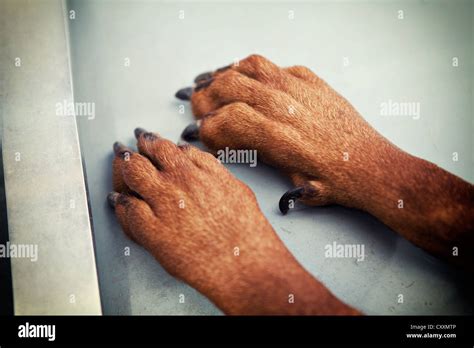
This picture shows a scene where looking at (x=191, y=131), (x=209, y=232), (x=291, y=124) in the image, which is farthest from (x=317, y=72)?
(x=209, y=232)

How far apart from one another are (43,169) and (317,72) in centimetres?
91

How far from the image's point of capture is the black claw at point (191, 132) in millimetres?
1417

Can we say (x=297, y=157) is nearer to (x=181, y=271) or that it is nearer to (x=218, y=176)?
(x=218, y=176)

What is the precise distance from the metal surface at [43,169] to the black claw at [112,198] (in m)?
0.09

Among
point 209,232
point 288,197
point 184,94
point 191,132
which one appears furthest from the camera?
point 184,94

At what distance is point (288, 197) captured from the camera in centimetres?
128

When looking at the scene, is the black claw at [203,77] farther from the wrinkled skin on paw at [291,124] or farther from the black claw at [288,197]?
the black claw at [288,197]

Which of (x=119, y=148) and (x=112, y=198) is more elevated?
(x=119, y=148)

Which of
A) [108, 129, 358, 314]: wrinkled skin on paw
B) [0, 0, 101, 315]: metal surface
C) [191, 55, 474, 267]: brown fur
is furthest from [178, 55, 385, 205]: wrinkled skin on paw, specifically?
[0, 0, 101, 315]: metal surface

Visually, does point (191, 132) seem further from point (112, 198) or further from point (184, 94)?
point (112, 198)

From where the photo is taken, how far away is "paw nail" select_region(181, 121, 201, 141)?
55.8 inches

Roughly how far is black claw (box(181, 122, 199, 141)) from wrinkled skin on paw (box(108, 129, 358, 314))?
119mm
